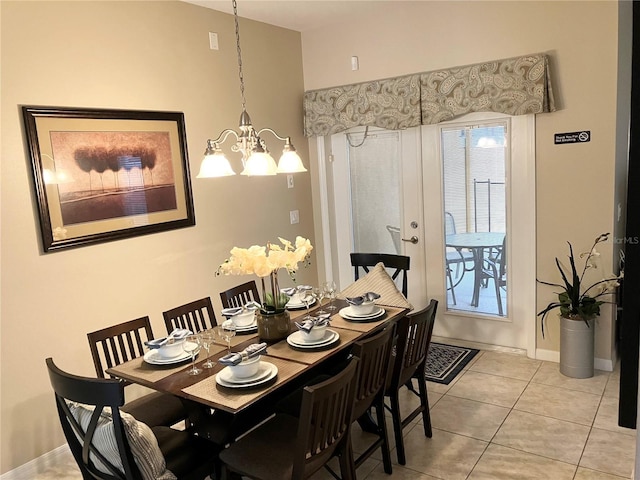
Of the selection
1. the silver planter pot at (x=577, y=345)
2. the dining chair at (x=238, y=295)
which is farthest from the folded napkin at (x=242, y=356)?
the silver planter pot at (x=577, y=345)

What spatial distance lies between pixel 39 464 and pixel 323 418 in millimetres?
2059

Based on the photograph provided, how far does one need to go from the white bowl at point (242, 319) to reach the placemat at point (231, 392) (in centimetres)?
63

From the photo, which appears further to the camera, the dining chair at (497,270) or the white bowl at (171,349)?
the dining chair at (497,270)

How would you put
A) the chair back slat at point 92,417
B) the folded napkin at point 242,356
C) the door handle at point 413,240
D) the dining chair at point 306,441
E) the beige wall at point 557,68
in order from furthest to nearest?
the door handle at point 413,240, the beige wall at point 557,68, the folded napkin at point 242,356, the dining chair at point 306,441, the chair back slat at point 92,417

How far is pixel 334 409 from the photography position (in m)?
2.11

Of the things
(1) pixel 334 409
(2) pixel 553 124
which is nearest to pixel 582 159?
(2) pixel 553 124

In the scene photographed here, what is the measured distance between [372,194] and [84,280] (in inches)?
104

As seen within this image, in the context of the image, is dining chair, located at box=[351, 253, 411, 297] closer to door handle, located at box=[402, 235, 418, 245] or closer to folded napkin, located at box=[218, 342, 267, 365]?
door handle, located at box=[402, 235, 418, 245]

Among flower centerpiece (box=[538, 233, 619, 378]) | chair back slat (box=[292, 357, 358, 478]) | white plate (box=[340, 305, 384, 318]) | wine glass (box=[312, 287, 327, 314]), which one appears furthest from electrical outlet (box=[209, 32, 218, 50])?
flower centerpiece (box=[538, 233, 619, 378])

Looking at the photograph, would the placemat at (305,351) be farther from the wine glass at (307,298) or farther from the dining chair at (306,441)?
the wine glass at (307,298)

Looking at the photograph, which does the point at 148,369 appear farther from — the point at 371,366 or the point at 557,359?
the point at 557,359

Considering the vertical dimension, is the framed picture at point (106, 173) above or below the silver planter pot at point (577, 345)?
above

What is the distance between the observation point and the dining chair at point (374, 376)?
2354mm

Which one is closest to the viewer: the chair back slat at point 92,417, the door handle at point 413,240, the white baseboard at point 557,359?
the chair back slat at point 92,417
